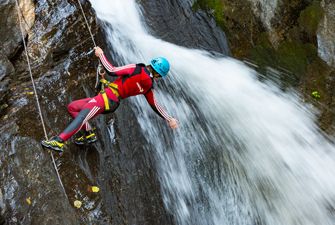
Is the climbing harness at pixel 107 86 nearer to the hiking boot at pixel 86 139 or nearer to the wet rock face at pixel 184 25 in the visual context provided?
the hiking boot at pixel 86 139

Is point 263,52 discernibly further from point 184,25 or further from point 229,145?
point 229,145

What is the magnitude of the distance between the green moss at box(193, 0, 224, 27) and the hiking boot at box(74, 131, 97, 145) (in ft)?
16.5

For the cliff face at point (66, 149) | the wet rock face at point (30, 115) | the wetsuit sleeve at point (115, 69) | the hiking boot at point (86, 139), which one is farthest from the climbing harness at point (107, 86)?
the wet rock face at point (30, 115)

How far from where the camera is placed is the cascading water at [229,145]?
266 inches

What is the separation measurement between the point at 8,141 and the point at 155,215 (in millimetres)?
2388

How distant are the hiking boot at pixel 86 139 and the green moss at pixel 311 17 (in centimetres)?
625

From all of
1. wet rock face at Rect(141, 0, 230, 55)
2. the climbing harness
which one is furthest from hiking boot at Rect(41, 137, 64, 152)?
wet rock face at Rect(141, 0, 230, 55)

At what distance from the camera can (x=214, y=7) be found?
376 inches

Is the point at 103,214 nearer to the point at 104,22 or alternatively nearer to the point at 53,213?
the point at 53,213

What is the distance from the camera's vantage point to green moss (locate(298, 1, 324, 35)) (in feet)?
30.8

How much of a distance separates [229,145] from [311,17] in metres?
4.22

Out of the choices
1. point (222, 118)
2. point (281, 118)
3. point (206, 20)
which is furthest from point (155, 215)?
point (206, 20)

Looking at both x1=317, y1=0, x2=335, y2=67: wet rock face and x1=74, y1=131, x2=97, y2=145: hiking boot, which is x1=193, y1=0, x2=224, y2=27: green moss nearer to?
x1=317, y1=0, x2=335, y2=67: wet rock face

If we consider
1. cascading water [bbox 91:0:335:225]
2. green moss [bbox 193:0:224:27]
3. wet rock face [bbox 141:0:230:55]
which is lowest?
cascading water [bbox 91:0:335:225]
